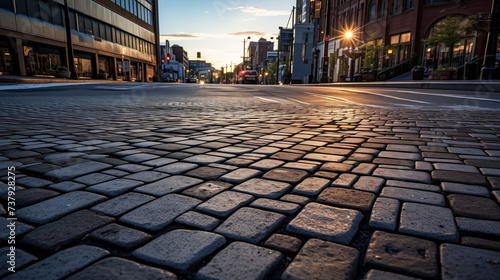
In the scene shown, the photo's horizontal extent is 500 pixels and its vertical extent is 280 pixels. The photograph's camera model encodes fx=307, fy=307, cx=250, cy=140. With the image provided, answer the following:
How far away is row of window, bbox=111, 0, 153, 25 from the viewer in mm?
38438

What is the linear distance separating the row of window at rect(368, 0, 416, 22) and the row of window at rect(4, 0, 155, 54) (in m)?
30.1

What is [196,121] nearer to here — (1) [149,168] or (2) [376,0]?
(1) [149,168]

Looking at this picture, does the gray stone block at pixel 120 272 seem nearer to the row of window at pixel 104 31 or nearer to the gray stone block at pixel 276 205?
the gray stone block at pixel 276 205

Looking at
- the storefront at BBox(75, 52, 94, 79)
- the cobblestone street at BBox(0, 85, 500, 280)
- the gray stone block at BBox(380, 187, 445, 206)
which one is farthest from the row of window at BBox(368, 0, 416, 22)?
the gray stone block at BBox(380, 187, 445, 206)

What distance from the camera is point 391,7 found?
103 ft

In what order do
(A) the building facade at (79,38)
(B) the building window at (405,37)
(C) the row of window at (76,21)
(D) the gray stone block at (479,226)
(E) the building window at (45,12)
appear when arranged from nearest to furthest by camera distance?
(D) the gray stone block at (479,226) < (A) the building facade at (79,38) < (C) the row of window at (76,21) < (E) the building window at (45,12) < (B) the building window at (405,37)

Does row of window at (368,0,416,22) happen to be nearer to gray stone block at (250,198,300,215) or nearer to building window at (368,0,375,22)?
building window at (368,0,375,22)

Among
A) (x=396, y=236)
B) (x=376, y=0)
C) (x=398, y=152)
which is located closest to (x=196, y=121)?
(x=398, y=152)

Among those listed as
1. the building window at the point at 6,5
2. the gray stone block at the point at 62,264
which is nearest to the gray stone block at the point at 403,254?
the gray stone block at the point at 62,264

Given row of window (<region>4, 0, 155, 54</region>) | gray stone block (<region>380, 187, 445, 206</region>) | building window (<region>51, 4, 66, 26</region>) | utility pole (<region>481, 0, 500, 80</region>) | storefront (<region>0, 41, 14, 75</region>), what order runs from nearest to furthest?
gray stone block (<region>380, 187, 445, 206</region>) < utility pole (<region>481, 0, 500, 80</region>) < storefront (<region>0, 41, 14, 75</region>) < row of window (<region>4, 0, 155, 54</region>) < building window (<region>51, 4, 66, 26</region>)

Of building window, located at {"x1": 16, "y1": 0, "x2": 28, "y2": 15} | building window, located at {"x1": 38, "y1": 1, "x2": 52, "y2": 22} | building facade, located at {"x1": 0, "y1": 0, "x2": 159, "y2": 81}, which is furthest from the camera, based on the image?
building window, located at {"x1": 38, "y1": 1, "x2": 52, "y2": 22}

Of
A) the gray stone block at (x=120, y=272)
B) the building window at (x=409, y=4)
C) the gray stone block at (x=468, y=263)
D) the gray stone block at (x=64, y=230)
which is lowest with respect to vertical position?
the gray stone block at (x=120, y=272)

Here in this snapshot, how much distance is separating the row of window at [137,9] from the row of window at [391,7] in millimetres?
29990

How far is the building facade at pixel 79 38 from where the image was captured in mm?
22309
